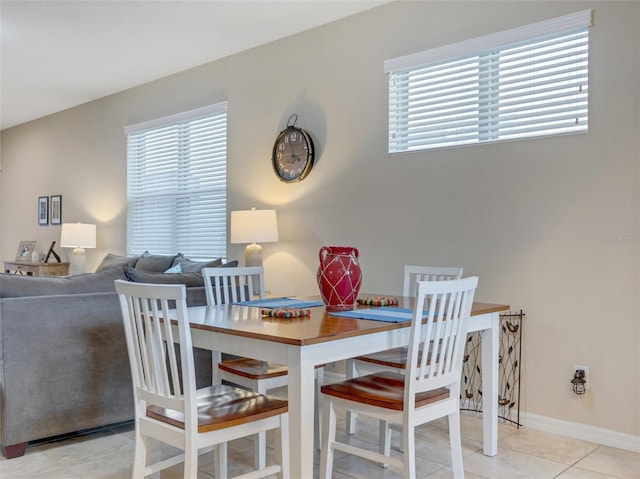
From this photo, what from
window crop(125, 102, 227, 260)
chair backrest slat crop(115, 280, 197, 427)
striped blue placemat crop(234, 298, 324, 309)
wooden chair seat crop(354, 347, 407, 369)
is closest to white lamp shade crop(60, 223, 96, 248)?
window crop(125, 102, 227, 260)

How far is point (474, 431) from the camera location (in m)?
3.22

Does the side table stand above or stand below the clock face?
below

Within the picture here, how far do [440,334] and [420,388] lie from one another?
22cm

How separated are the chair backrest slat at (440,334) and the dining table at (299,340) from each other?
13 centimetres

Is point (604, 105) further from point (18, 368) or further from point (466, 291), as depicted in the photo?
point (18, 368)

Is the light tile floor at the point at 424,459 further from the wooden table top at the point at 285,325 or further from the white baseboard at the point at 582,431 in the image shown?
the wooden table top at the point at 285,325

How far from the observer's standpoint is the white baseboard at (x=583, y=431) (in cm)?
296

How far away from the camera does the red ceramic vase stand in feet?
8.75

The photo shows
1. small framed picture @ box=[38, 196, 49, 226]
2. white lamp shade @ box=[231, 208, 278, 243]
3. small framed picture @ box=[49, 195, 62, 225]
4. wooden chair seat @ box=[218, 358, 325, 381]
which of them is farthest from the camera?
small framed picture @ box=[38, 196, 49, 226]

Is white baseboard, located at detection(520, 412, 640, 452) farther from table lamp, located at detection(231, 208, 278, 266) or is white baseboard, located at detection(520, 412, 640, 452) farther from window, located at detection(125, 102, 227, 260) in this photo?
window, located at detection(125, 102, 227, 260)

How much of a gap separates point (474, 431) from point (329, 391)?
129cm

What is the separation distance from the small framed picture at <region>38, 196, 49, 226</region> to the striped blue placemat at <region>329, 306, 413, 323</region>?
6121 millimetres

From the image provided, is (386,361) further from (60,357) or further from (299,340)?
(60,357)

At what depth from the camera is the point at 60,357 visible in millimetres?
2893
